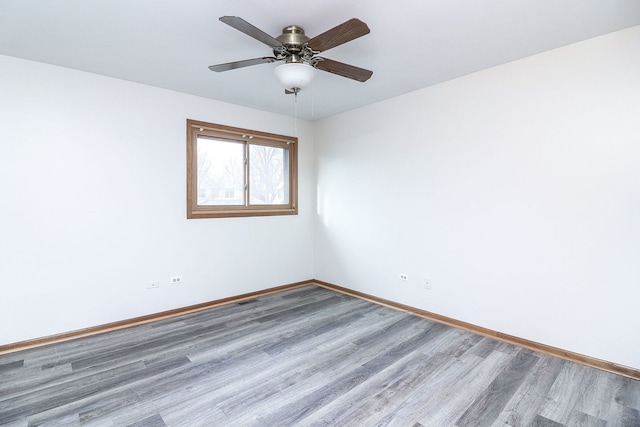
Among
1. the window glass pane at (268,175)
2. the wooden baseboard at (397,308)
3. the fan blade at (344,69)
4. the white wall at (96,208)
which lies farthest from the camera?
the window glass pane at (268,175)

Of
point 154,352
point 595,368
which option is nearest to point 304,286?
point 154,352

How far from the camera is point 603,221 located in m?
2.35

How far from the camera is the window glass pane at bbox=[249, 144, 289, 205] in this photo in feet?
13.9

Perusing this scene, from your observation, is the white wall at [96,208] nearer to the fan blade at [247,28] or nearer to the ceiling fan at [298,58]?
the ceiling fan at [298,58]

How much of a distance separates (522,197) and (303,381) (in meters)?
2.41

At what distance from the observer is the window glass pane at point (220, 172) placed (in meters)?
3.76

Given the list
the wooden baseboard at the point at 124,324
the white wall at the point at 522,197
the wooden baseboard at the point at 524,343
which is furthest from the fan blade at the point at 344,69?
the wooden baseboard at the point at 124,324

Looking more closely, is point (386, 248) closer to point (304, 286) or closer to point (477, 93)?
point (304, 286)

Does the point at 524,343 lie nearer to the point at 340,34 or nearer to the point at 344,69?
the point at 344,69

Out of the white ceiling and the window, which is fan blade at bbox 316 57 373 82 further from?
the window

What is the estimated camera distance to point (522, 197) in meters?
2.73

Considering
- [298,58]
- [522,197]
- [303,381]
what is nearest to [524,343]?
[522,197]

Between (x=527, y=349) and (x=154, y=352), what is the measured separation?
10.6ft

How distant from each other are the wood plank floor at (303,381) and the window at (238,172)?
1.53 metres
